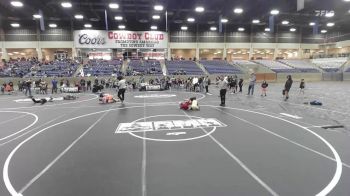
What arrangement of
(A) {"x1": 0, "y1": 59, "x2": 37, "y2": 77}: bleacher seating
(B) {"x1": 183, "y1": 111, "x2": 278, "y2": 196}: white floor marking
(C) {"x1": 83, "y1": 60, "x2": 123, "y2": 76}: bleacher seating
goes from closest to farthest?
(B) {"x1": 183, "y1": 111, "x2": 278, "y2": 196}: white floor marking < (A) {"x1": 0, "y1": 59, "x2": 37, "y2": 77}: bleacher seating < (C) {"x1": 83, "y1": 60, "x2": 123, "y2": 76}: bleacher seating

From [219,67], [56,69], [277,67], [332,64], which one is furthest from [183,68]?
[332,64]

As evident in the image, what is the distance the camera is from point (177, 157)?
242 inches

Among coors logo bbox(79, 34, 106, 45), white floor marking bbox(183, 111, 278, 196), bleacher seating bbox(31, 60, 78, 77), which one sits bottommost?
white floor marking bbox(183, 111, 278, 196)

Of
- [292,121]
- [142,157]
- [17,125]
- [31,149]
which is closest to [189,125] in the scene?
[142,157]

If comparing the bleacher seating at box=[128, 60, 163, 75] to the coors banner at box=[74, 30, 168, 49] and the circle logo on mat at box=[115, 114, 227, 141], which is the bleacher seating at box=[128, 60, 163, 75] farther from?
the circle logo on mat at box=[115, 114, 227, 141]

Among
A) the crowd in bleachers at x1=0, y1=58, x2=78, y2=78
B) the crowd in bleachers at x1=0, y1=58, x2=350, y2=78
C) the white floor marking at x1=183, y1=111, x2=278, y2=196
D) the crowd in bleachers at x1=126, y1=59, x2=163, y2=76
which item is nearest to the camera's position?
the white floor marking at x1=183, y1=111, x2=278, y2=196

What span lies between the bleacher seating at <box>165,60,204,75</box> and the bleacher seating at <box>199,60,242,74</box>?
1.84 m

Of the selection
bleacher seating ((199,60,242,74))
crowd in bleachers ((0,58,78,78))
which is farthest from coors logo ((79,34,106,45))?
bleacher seating ((199,60,242,74))

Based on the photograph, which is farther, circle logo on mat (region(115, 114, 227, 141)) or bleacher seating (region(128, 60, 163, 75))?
bleacher seating (region(128, 60, 163, 75))

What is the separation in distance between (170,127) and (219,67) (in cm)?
3468

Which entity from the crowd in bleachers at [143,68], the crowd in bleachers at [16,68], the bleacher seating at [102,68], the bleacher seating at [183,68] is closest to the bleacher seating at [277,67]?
the bleacher seating at [183,68]

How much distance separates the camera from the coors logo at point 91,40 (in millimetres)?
43031

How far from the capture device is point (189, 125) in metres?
9.47

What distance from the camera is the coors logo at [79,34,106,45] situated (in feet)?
141
